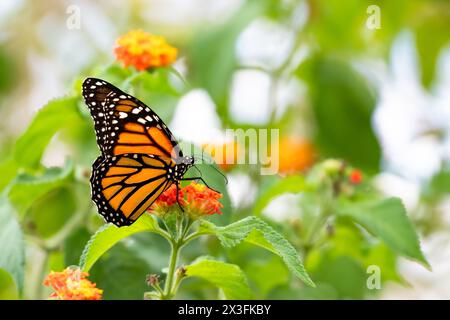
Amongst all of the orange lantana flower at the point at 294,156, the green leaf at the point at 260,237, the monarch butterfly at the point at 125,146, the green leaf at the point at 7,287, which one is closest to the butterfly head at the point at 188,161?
the monarch butterfly at the point at 125,146

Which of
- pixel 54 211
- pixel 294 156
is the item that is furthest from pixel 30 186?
pixel 294 156

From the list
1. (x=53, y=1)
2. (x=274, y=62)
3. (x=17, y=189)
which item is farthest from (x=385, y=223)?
(x=53, y=1)

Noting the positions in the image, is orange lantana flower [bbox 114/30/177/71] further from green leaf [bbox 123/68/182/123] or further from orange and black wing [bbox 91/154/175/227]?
orange and black wing [bbox 91/154/175/227]

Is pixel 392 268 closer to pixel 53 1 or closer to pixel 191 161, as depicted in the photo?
pixel 191 161

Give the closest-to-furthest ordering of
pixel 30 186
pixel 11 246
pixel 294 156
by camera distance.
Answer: pixel 11 246
pixel 30 186
pixel 294 156

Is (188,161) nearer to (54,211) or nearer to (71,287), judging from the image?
(71,287)

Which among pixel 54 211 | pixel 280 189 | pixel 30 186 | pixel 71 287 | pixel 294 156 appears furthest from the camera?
pixel 294 156

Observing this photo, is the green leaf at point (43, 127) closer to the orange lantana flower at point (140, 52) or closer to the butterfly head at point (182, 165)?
A: the orange lantana flower at point (140, 52)
